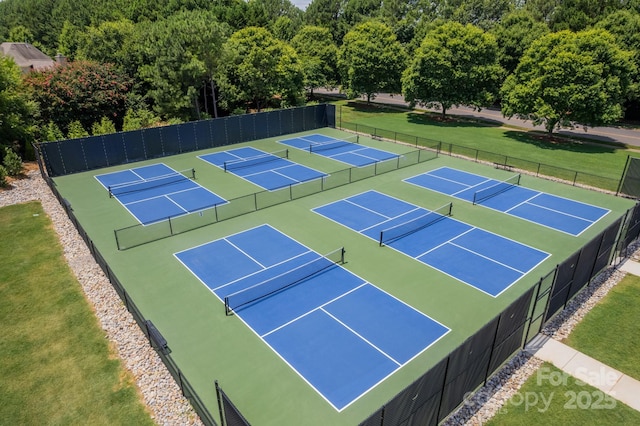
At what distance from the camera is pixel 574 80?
3716 cm

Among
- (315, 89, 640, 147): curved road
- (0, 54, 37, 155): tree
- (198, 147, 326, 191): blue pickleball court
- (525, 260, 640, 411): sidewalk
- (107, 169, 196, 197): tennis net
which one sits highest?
(0, 54, 37, 155): tree

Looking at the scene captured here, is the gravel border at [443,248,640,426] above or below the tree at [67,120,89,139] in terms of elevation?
below

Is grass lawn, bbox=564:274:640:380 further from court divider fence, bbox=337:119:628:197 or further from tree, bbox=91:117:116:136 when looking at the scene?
tree, bbox=91:117:116:136

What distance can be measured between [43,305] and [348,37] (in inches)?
2244

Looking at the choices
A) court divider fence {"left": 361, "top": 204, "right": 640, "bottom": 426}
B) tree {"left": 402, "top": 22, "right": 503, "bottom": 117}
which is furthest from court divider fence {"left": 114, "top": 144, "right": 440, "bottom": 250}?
tree {"left": 402, "top": 22, "right": 503, "bottom": 117}

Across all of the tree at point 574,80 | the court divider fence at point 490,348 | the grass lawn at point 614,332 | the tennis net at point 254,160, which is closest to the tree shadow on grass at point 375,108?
the tree at point 574,80

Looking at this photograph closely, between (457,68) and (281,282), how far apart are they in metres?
40.5

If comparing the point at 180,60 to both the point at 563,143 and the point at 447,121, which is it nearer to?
the point at 447,121

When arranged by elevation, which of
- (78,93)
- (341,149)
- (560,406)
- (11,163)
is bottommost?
(560,406)

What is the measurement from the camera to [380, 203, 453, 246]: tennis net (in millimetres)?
21062

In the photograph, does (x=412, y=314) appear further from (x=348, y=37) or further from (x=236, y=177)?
(x=348, y=37)

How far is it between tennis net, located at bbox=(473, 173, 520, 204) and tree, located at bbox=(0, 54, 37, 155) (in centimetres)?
3429

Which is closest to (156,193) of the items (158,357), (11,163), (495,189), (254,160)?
(254,160)

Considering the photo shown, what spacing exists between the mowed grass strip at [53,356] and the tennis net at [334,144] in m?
23.4
